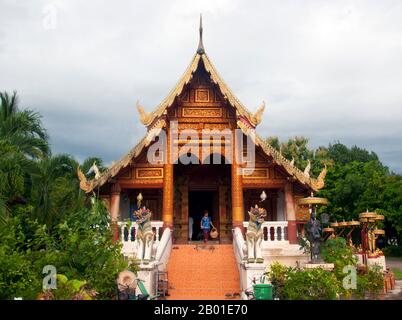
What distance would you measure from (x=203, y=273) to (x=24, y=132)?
24.2 feet

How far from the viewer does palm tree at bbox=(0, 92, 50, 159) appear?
14672mm

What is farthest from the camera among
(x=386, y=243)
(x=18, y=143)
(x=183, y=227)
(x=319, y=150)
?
(x=319, y=150)

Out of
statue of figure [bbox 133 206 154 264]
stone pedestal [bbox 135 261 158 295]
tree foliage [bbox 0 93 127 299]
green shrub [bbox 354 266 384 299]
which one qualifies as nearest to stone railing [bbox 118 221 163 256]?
tree foliage [bbox 0 93 127 299]

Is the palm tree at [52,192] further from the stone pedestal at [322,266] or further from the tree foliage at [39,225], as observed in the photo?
the stone pedestal at [322,266]

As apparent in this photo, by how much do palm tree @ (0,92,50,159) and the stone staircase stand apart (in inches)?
214

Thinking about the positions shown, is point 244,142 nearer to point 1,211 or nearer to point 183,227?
point 183,227

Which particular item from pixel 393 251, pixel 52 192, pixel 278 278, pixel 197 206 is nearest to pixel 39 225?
pixel 52 192

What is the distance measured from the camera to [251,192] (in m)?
17.5

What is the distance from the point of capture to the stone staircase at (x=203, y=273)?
11477 mm

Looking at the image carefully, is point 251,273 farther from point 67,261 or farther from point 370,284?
point 67,261

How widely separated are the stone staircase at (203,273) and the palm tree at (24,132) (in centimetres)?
544

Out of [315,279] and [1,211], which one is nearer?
[315,279]

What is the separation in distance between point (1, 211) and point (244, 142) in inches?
310
